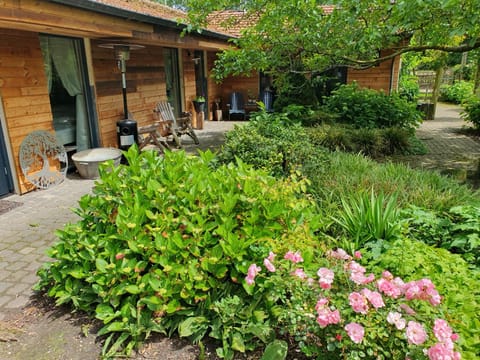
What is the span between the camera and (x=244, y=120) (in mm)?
12031

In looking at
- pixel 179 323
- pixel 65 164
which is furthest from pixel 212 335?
pixel 65 164

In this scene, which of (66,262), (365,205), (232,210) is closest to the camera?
(232,210)

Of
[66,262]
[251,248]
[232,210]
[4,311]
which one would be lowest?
[4,311]

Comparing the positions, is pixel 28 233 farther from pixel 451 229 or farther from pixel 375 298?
pixel 451 229

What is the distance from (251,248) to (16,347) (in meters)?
1.52

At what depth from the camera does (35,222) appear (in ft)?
13.0

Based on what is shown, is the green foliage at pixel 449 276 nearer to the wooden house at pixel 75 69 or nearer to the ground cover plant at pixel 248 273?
the ground cover plant at pixel 248 273

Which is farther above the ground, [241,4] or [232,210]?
[241,4]

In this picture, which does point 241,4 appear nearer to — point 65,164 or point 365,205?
point 65,164

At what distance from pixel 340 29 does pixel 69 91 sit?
4.33m

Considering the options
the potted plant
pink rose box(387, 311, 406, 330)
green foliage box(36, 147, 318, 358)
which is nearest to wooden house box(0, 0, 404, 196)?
the potted plant

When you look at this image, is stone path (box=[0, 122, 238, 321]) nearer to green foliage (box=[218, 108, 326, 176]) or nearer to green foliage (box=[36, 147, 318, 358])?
green foliage (box=[36, 147, 318, 358])

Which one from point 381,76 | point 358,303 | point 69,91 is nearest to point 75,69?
point 69,91

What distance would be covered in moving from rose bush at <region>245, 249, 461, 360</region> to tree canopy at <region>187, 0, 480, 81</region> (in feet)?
7.50
